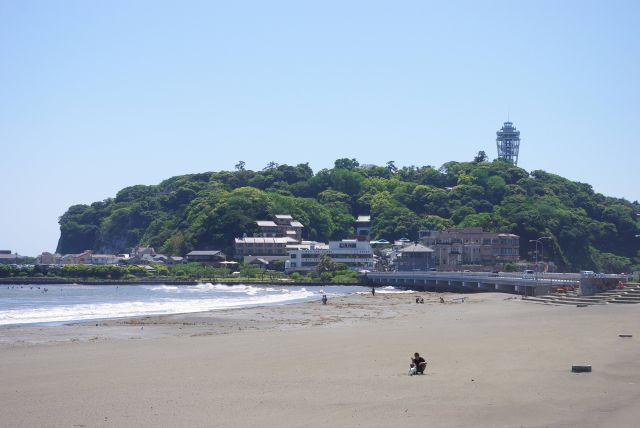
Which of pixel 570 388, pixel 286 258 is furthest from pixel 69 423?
pixel 286 258

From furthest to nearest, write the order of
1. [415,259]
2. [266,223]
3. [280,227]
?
[280,227] → [266,223] → [415,259]

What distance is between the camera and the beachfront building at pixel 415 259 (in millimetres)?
110938

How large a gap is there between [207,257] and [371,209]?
4391 cm

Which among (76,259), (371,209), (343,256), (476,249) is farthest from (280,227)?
(76,259)

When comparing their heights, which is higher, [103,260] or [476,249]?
[476,249]

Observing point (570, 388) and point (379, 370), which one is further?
point (379, 370)

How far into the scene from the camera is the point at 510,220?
407 ft

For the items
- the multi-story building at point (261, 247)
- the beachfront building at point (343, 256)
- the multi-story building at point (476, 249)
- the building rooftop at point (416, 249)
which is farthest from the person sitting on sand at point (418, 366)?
the multi-story building at point (261, 247)

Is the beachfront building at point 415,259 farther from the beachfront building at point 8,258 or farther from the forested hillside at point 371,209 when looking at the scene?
the beachfront building at point 8,258

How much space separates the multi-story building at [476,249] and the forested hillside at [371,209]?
15.1 ft

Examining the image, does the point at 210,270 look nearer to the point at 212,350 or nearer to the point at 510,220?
the point at 510,220

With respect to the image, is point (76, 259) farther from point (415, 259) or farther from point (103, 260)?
point (415, 259)

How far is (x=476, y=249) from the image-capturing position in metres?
117

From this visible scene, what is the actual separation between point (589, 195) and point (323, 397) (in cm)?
14731
